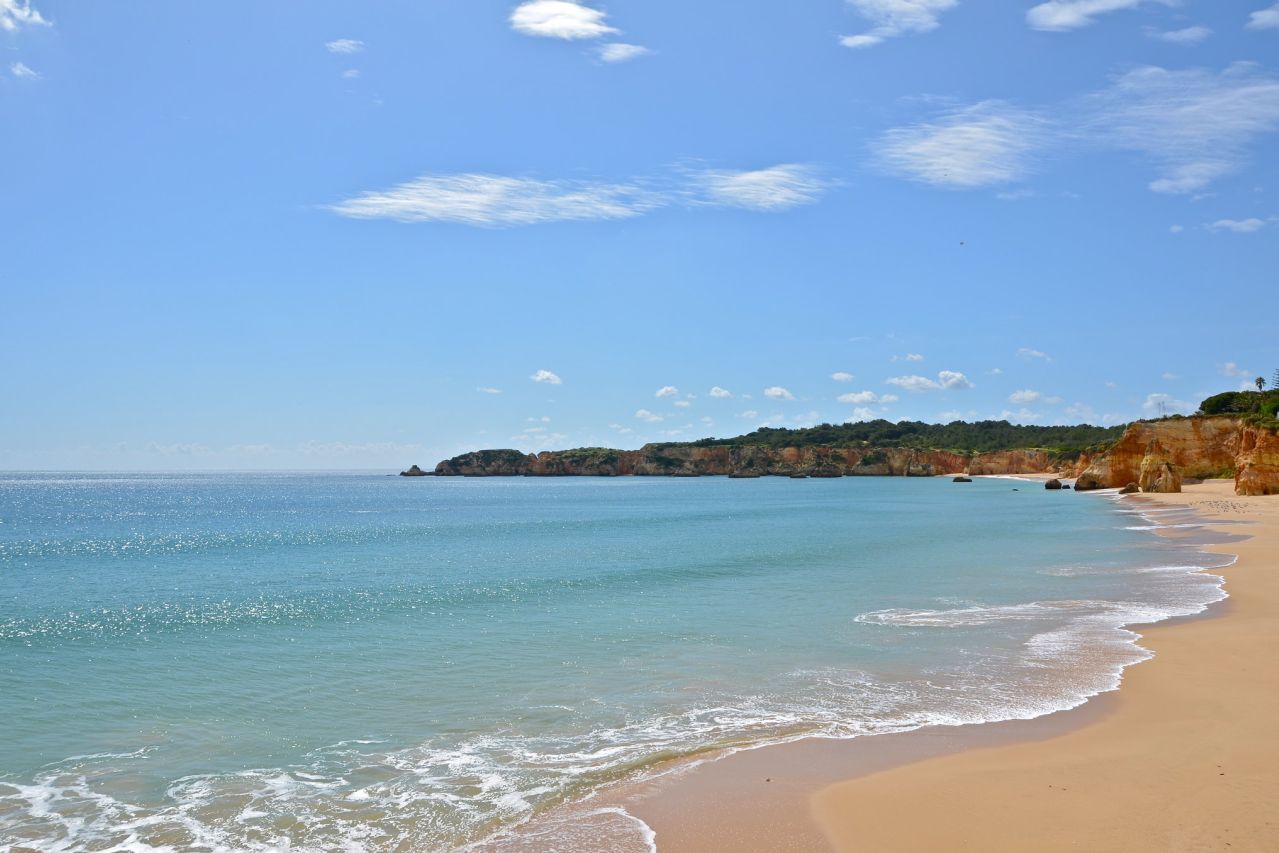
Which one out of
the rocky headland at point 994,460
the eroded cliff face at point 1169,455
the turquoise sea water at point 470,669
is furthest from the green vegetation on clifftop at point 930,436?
the turquoise sea water at point 470,669

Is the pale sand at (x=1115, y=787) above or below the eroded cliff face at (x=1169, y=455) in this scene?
below

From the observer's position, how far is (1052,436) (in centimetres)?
16088

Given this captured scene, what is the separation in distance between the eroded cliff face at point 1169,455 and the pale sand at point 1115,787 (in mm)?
55422

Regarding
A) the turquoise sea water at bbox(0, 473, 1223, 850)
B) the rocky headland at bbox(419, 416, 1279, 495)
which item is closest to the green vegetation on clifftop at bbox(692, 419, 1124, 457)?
the rocky headland at bbox(419, 416, 1279, 495)

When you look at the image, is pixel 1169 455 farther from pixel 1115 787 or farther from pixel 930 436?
pixel 930 436

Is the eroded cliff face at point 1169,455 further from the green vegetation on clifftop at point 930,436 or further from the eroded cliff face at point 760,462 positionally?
the green vegetation on clifftop at point 930,436

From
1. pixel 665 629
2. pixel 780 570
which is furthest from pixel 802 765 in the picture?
pixel 780 570

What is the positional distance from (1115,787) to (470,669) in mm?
9011

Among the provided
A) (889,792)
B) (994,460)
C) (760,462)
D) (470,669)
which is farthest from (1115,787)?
(760,462)

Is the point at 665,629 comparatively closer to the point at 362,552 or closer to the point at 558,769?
the point at 558,769

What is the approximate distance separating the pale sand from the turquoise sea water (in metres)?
1.25

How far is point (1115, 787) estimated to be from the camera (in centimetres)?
820

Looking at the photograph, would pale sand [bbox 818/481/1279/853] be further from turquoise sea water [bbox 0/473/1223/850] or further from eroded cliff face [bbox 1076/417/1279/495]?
eroded cliff face [bbox 1076/417/1279/495]

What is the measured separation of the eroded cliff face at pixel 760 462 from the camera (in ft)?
474
